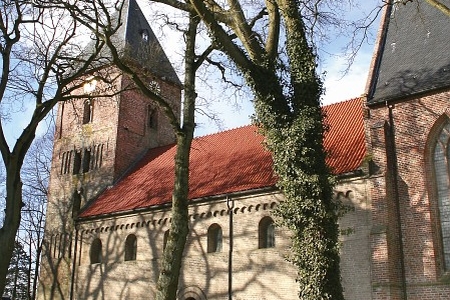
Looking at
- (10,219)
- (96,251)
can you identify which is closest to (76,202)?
(96,251)

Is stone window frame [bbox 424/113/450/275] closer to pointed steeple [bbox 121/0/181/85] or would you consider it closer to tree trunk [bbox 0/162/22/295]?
tree trunk [bbox 0/162/22/295]

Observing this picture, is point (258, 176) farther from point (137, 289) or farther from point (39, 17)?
point (39, 17)

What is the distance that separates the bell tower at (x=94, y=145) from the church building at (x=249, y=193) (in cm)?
7

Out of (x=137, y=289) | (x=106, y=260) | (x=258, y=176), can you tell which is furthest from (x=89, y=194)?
(x=258, y=176)

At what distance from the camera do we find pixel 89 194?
2578 centimetres

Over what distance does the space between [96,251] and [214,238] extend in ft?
20.6

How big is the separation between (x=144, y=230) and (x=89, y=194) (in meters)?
5.28

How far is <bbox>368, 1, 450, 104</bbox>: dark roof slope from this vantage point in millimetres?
16156

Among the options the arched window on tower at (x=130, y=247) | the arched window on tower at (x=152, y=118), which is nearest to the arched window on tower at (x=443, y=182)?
the arched window on tower at (x=130, y=247)

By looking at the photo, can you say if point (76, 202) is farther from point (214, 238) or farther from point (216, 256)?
point (216, 256)

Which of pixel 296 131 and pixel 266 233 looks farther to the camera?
pixel 266 233

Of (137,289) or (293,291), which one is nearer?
(293,291)

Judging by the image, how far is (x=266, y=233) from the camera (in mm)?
18469

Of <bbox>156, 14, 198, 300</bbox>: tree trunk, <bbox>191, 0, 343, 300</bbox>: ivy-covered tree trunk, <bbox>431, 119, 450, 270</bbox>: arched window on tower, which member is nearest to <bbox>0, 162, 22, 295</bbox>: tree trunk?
<bbox>156, 14, 198, 300</bbox>: tree trunk
